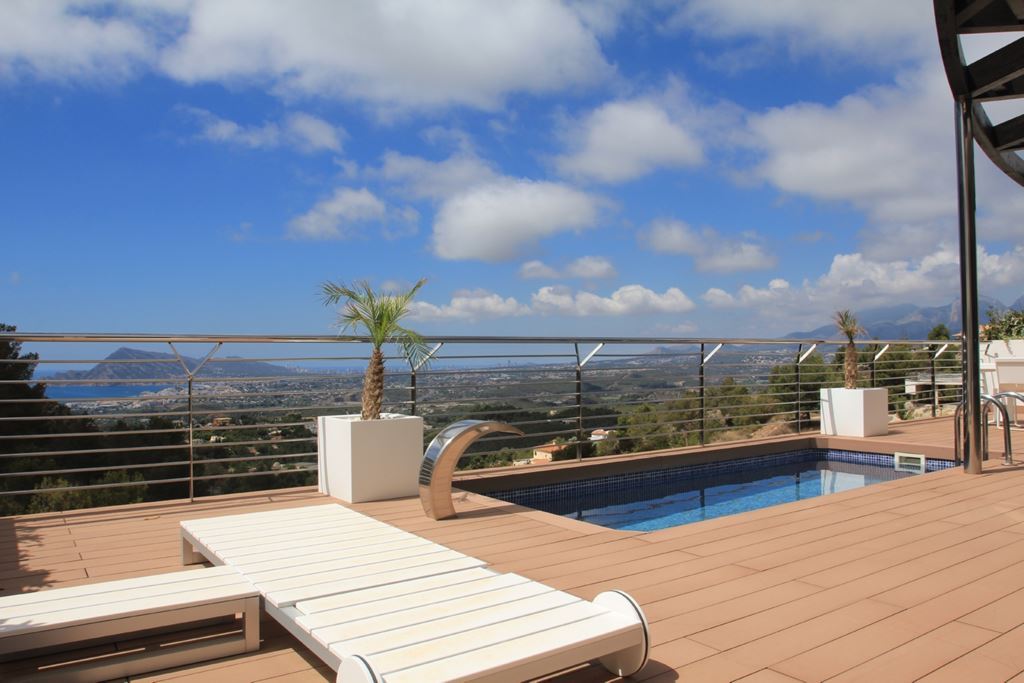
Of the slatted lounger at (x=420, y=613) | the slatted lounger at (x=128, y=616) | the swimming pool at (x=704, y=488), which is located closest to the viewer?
the slatted lounger at (x=420, y=613)

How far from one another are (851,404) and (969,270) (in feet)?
9.44

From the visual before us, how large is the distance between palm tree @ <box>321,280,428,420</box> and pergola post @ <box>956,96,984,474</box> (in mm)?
4292

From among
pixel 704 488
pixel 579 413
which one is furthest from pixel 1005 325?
pixel 579 413

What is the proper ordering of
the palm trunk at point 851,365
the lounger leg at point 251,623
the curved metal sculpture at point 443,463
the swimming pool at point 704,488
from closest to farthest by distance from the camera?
the lounger leg at point 251,623 < the curved metal sculpture at point 443,463 < the swimming pool at point 704,488 < the palm trunk at point 851,365

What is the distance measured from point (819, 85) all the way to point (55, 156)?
3659 centimetres

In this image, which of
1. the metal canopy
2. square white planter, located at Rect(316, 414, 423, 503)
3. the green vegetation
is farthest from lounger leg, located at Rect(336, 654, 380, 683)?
the green vegetation

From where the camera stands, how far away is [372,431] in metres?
4.68

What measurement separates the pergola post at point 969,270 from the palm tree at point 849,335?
2440 millimetres

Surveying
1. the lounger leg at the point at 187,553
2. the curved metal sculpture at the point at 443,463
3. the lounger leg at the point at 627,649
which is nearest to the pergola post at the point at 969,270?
the curved metal sculpture at the point at 443,463

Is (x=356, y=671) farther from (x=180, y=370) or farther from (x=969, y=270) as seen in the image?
(x=969, y=270)

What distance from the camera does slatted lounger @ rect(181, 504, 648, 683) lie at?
66.8 inches

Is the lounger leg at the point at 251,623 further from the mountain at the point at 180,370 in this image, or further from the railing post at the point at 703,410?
the railing post at the point at 703,410

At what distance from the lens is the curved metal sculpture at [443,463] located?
405 cm

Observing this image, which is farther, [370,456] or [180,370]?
[180,370]
